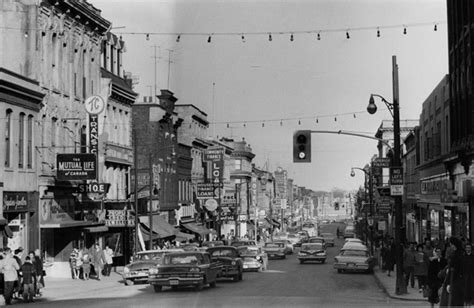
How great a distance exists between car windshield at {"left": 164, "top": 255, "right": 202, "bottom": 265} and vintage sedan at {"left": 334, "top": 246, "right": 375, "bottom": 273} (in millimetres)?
→ 14572

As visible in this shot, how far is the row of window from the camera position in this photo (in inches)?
1450

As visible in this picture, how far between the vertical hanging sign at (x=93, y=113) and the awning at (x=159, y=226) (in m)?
16.6

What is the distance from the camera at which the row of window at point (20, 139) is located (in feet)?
121

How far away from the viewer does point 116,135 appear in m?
55.4

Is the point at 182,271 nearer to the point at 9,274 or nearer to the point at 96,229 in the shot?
the point at 9,274

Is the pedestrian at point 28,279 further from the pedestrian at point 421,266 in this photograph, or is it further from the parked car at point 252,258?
the parked car at point 252,258

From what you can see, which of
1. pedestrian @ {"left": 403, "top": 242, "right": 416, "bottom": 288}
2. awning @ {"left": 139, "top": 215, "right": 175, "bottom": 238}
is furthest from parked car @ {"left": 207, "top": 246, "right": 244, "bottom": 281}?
A: awning @ {"left": 139, "top": 215, "right": 175, "bottom": 238}

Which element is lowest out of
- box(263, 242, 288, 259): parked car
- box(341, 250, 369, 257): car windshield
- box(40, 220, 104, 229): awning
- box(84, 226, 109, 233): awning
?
box(263, 242, 288, 259): parked car

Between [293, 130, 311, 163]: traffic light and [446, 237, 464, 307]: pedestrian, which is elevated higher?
[293, 130, 311, 163]: traffic light

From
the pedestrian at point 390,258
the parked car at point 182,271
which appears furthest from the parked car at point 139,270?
the pedestrian at point 390,258

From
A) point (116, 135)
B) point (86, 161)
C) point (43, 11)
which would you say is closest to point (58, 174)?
point (86, 161)

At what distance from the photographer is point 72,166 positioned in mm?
39938

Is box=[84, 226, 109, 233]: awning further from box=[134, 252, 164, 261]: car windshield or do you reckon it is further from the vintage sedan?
the vintage sedan

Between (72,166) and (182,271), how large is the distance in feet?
40.2
